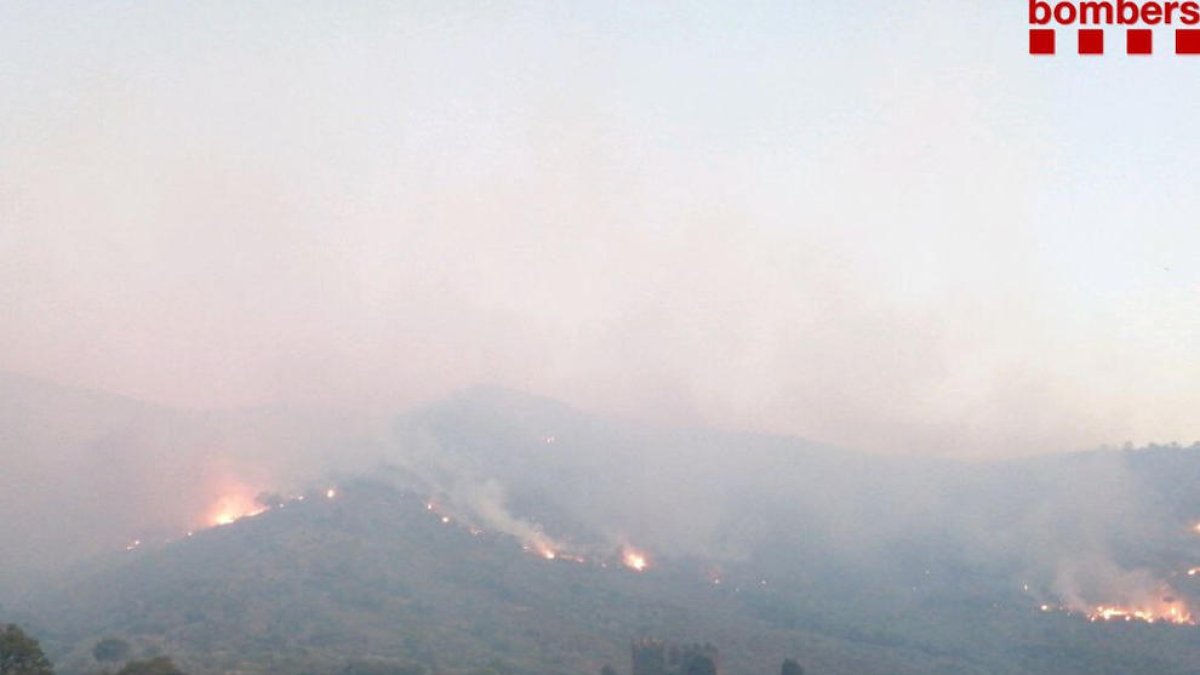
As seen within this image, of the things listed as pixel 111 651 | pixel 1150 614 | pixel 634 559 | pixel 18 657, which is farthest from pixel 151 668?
pixel 1150 614

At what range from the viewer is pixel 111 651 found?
8225 centimetres

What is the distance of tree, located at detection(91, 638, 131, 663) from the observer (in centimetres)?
8156


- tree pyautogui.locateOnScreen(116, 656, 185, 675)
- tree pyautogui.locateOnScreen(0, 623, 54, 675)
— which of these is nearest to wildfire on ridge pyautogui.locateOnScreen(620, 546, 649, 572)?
tree pyautogui.locateOnScreen(116, 656, 185, 675)

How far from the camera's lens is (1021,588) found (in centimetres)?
14825

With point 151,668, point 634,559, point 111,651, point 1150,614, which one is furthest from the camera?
point 634,559

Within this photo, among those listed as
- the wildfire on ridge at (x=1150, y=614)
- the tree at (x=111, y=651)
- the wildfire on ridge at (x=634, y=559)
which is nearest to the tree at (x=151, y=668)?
the tree at (x=111, y=651)

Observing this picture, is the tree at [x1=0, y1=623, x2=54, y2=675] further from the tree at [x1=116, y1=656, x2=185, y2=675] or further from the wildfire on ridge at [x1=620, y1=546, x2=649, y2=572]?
the wildfire on ridge at [x1=620, y1=546, x2=649, y2=572]

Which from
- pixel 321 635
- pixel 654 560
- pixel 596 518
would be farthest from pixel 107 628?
pixel 596 518

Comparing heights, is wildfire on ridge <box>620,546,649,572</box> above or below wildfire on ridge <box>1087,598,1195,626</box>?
above

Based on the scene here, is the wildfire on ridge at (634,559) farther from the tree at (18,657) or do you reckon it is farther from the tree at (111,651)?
the tree at (18,657)

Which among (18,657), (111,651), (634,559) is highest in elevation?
(18,657)

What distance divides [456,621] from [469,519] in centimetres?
5425

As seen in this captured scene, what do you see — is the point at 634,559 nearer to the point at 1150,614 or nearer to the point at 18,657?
the point at 1150,614

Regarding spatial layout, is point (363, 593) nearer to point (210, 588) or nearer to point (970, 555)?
point (210, 588)
